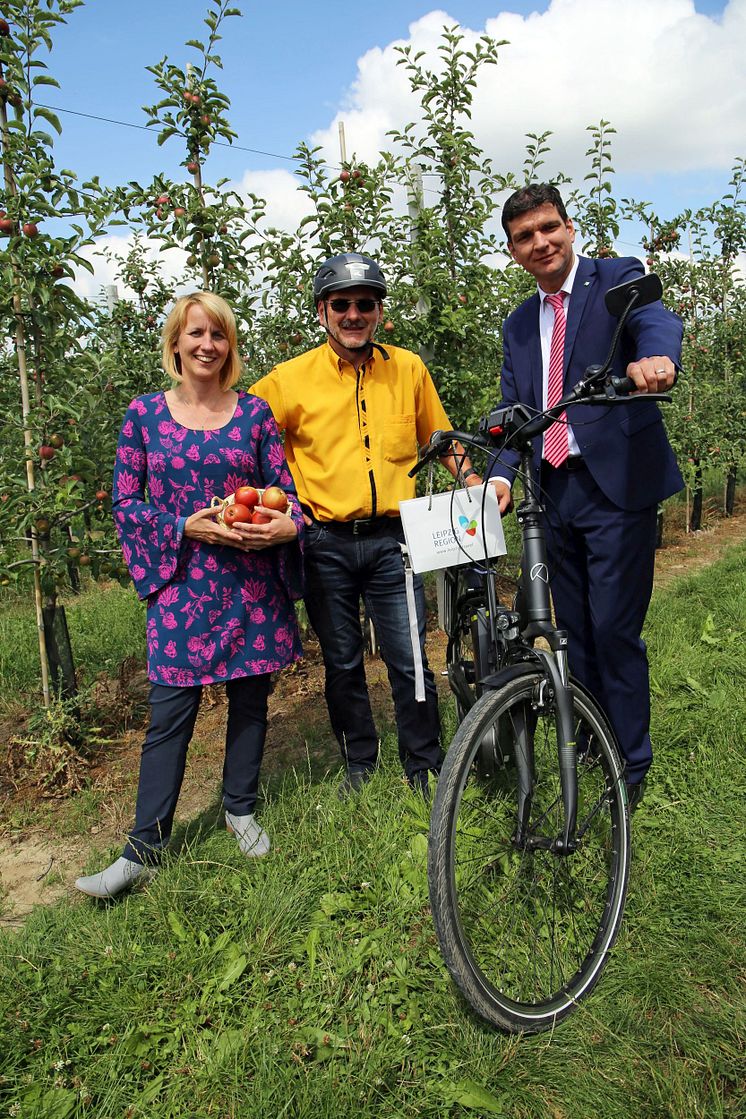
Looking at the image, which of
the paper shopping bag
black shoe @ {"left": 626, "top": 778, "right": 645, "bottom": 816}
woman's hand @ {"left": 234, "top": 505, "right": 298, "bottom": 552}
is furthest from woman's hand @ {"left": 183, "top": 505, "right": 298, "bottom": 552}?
black shoe @ {"left": 626, "top": 778, "right": 645, "bottom": 816}

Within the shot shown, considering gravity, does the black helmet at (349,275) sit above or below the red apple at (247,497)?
above

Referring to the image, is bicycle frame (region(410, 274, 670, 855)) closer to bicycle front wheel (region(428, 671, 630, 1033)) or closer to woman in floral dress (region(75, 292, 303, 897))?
bicycle front wheel (region(428, 671, 630, 1033))

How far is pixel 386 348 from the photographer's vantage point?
3016mm

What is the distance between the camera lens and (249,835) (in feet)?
9.20

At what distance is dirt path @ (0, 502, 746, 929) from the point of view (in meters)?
2.91

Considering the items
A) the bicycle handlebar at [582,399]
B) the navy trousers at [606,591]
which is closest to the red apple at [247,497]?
the bicycle handlebar at [582,399]

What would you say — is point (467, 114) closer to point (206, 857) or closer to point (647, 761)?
point (647, 761)

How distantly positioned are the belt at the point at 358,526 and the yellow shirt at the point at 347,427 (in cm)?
3

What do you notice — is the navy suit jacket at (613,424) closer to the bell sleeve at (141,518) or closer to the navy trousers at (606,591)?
the navy trousers at (606,591)

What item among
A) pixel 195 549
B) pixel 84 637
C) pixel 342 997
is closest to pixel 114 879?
pixel 342 997

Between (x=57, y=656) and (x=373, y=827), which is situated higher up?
(x=57, y=656)

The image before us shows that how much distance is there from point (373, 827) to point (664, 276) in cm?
808

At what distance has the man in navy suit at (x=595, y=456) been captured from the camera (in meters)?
2.45

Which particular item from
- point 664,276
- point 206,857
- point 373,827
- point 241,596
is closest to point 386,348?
point 241,596
